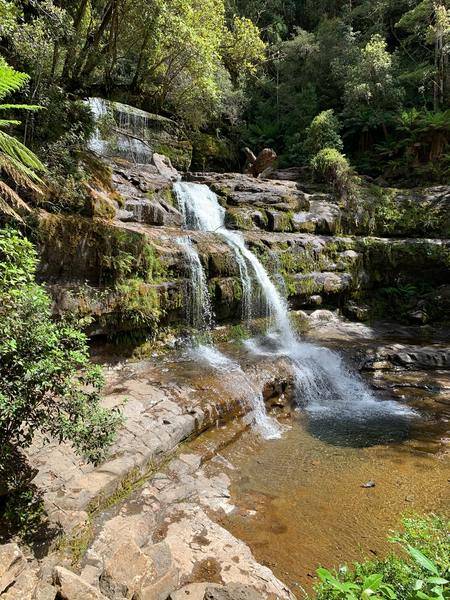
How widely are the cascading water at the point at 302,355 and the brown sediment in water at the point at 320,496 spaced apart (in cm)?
131

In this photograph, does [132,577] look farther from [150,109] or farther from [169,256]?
[150,109]

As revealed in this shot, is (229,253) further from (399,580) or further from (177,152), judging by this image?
(399,580)

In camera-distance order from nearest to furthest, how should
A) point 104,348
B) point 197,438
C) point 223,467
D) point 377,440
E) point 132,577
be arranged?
point 132,577
point 223,467
point 197,438
point 377,440
point 104,348

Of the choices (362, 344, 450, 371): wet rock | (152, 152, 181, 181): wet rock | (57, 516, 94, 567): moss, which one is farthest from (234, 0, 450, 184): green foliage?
(57, 516, 94, 567): moss

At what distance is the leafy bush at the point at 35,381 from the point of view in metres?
3.06

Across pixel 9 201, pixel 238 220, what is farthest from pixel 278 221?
pixel 9 201

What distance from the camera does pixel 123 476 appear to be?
418 centimetres

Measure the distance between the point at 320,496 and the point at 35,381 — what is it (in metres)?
3.24

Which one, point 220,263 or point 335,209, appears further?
point 335,209

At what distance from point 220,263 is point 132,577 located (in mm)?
6829

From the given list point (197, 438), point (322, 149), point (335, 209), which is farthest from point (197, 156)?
point (197, 438)

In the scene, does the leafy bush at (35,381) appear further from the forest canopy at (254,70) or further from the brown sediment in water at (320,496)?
the forest canopy at (254,70)

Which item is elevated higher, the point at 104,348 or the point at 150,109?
the point at 150,109

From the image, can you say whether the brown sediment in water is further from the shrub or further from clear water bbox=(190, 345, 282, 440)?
the shrub
